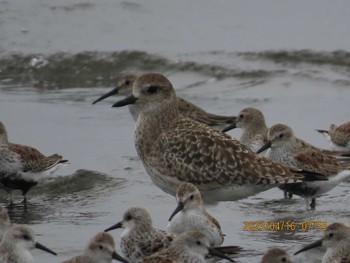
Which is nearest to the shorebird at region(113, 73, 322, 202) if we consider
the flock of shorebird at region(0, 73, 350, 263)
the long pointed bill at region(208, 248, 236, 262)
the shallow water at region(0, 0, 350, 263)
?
the flock of shorebird at region(0, 73, 350, 263)

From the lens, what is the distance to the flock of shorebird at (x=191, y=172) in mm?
8414

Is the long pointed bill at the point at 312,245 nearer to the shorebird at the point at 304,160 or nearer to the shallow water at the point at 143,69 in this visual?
the shallow water at the point at 143,69

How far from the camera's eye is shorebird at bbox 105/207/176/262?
28.8 feet

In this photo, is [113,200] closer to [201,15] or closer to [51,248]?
[51,248]

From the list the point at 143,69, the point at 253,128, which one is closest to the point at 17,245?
the point at 253,128

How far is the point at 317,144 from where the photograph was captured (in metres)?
13.6

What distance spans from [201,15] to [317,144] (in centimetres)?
696

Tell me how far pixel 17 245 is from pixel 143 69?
9.66 metres

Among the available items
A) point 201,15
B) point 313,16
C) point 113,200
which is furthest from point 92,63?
point 113,200

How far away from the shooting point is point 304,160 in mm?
11445

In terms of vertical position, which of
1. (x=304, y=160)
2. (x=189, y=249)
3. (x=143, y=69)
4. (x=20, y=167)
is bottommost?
(x=20, y=167)

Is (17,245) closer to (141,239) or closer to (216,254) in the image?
(141,239)

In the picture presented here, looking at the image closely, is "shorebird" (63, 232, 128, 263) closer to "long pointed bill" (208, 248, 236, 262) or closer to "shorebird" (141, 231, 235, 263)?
"shorebird" (141, 231, 235, 263)

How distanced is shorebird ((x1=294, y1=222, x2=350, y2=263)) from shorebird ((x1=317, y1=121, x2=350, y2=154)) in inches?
171
